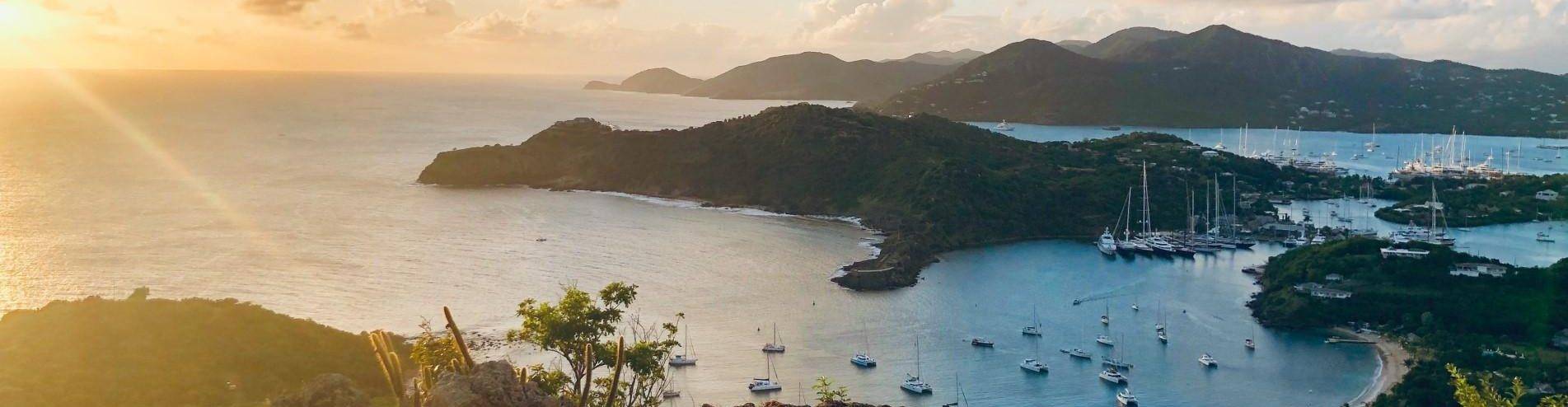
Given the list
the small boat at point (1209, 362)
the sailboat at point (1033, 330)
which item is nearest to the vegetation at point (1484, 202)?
the small boat at point (1209, 362)

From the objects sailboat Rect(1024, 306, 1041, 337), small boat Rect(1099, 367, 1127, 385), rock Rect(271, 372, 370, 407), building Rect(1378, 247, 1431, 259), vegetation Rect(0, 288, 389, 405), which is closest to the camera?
rock Rect(271, 372, 370, 407)

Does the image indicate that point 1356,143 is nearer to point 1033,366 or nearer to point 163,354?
point 1033,366

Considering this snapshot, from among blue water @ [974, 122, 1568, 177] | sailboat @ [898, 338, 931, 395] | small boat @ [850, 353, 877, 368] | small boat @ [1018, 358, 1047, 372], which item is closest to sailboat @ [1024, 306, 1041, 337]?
small boat @ [1018, 358, 1047, 372]

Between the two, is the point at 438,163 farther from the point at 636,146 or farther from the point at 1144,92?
the point at 1144,92

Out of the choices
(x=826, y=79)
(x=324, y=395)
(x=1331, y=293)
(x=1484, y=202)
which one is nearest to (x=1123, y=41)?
(x=826, y=79)

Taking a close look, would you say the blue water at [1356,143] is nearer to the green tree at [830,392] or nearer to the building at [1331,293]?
the building at [1331,293]

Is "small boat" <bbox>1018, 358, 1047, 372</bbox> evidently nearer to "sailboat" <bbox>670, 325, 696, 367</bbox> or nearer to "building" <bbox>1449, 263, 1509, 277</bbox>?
"sailboat" <bbox>670, 325, 696, 367</bbox>

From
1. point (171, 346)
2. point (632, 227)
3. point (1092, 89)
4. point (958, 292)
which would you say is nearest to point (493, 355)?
point (171, 346)
